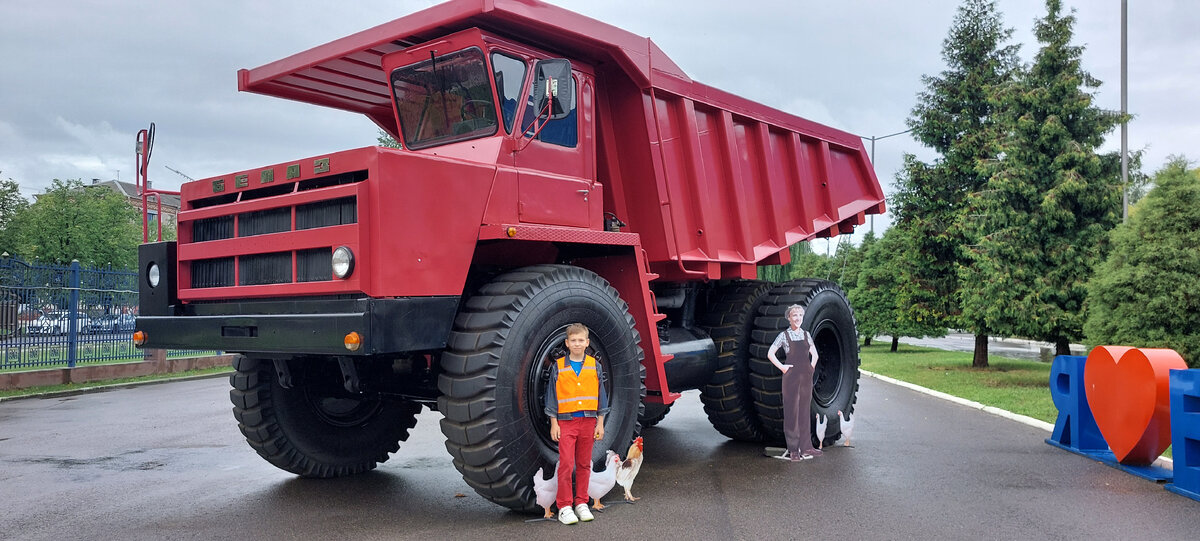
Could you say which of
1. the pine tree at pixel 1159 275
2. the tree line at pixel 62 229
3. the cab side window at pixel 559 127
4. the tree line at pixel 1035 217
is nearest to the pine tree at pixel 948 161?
the tree line at pixel 1035 217

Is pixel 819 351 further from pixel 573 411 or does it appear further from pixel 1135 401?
pixel 573 411

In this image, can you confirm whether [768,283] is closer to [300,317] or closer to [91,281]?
[300,317]

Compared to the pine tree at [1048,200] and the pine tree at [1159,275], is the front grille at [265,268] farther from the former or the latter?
the pine tree at [1048,200]

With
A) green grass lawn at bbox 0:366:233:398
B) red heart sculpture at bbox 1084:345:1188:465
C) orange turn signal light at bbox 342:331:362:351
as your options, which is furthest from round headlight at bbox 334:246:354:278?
green grass lawn at bbox 0:366:233:398

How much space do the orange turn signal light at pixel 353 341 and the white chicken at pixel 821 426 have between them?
5155mm

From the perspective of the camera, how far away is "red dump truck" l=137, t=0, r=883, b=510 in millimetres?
5293

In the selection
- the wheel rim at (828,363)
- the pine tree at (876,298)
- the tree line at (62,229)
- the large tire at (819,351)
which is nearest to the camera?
the large tire at (819,351)

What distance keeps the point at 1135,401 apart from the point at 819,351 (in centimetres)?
310

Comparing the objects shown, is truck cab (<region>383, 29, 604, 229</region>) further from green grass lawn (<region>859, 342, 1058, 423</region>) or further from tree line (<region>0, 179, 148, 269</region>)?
tree line (<region>0, 179, 148, 269</region>)

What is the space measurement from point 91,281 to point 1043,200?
707 inches

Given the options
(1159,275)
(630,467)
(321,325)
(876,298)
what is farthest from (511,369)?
(876,298)

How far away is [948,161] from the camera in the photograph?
2097 centimetres

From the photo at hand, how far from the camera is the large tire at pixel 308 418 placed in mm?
6707

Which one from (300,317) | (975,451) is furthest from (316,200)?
(975,451)
